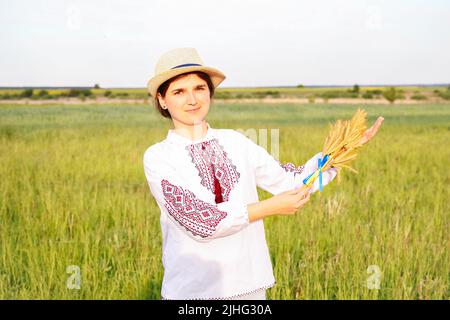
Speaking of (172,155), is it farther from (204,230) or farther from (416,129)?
(416,129)

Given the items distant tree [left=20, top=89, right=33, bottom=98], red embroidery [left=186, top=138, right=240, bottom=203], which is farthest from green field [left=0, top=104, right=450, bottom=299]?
distant tree [left=20, top=89, right=33, bottom=98]

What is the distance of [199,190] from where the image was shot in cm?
165

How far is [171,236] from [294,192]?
15.6 inches

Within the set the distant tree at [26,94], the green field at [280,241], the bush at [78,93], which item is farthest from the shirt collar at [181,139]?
the bush at [78,93]

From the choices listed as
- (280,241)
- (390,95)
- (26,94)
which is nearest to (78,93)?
(26,94)

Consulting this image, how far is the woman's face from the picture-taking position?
1.67 m

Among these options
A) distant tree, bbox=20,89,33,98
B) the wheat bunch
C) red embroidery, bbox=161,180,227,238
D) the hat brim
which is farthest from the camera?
distant tree, bbox=20,89,33,98

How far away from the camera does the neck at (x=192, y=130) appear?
67.7 inches

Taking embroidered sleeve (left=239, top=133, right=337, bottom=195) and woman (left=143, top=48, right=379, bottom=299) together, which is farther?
embroidered sleeve (left=239, top=133, right=337, bottom=195)

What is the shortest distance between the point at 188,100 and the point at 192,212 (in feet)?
1.12

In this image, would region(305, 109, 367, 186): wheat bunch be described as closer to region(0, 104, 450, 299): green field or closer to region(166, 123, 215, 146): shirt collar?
region(166, 123, 215, 146): shirt collar

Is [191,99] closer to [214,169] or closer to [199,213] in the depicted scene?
[214,169]

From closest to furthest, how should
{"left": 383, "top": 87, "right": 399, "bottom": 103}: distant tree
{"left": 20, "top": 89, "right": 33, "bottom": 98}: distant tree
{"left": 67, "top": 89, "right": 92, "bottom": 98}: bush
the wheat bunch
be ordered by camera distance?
1. the wheat bunch
2. {"left": 20, "top": 89, "right": 33, "bottom": 98}: distant tree
3. {"left": 383, "top": 87, "right": 399, "bottom": 103}: distant tree
4. {"left": 67, "top": 89, "right": 92, "bottom": 98}: bush

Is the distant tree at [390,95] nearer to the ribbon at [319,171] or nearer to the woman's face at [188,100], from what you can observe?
the ribbon at [319,171]
